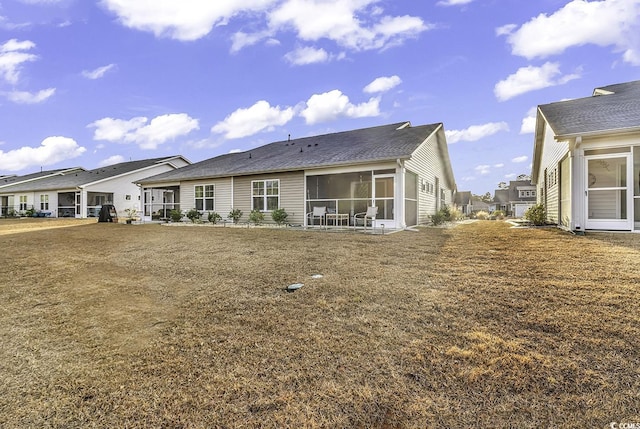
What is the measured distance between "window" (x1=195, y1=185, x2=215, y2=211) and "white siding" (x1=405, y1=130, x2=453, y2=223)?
10.3 metres

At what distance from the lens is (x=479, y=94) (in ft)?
48.4

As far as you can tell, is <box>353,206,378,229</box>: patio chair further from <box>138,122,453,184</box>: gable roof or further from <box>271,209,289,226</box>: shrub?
<box>271,209,289,226</box>: shrub

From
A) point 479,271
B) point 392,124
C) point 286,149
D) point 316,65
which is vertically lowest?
point 479,271

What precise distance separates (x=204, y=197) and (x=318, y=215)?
7.48 metres

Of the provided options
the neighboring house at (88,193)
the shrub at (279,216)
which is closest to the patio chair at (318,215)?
the shrub at (279,216)

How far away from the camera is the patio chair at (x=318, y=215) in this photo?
13201 millimetres

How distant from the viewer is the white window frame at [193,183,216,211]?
669 inches

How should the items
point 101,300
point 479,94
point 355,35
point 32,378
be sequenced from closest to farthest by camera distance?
point 32,378
point 101,300
point 355,35
point 479,94

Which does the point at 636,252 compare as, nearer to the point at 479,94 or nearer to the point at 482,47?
the point at 482,47

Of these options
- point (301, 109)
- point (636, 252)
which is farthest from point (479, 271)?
point (301, 109)

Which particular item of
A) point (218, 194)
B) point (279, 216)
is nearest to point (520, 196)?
point (279, 216)

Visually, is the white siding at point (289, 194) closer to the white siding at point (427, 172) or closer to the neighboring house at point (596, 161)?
the white siding at point (427, 172)

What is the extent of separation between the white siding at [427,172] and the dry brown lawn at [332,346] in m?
9.01

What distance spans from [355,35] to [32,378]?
1501 cm
